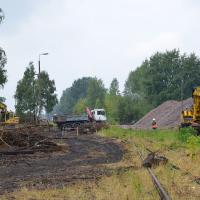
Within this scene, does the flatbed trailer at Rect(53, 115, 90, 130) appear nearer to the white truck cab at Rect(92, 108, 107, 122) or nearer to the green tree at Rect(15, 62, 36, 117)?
the white truck cab at Rect(92, 108, 107, 122)

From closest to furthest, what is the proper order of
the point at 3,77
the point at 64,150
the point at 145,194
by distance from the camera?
the point at 145,194, the point at 64,150, the point at 3,77

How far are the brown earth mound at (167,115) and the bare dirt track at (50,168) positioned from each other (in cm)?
4263

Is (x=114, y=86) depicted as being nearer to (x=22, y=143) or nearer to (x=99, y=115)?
(x=99, y=115)

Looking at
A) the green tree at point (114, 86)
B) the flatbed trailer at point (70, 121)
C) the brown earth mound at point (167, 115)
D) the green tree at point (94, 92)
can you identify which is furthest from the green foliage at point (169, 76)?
the green tree at point (114, 86)

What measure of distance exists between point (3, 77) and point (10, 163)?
29.0 meters

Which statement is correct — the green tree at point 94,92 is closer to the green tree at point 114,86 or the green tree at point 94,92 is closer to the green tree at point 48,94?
the green tree at point 114,86

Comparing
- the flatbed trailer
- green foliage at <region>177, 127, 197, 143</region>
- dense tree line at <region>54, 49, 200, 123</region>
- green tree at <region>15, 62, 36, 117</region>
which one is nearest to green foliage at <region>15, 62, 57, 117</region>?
green tree at <region>15, 62, 36, 117</region>

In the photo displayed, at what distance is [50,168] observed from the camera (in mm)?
18312

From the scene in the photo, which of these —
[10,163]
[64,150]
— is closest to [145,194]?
[10,163]

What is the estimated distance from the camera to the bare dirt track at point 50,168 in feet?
47.1

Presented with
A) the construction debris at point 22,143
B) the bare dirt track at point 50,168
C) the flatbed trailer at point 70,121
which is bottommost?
the bare dirt track at point 50,168

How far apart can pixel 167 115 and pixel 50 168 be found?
58.1 m

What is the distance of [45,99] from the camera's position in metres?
86.7

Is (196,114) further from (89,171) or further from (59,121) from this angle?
(59,121)
